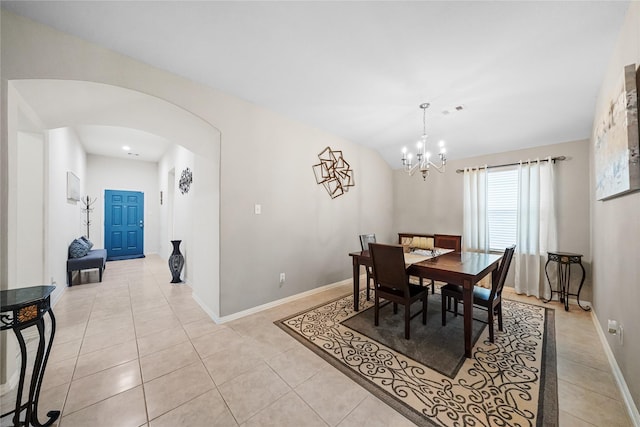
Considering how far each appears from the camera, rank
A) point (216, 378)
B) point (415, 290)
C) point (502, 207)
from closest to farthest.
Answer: point (216, 378) → point (415, 290) → point (502, 207)

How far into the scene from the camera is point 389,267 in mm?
2430

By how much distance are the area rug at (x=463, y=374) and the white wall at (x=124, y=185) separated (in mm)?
6475

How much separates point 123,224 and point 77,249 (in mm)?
2682

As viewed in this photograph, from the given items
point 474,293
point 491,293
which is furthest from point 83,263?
point 491,293

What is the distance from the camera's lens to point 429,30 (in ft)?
5.82

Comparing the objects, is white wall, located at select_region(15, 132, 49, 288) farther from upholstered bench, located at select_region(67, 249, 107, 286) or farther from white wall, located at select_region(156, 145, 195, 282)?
upholstered bench, located at select_region(67, 249, 107, 286)

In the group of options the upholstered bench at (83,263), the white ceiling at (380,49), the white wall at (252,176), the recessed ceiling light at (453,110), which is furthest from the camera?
the upholstered bench at (83,263)

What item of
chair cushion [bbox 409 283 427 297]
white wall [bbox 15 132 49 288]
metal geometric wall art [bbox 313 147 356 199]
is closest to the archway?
white wall [bbox 15 132 49 288]

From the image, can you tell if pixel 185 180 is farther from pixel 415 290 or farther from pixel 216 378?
pixel 415 290

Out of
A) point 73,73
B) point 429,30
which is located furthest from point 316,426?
point 73,73

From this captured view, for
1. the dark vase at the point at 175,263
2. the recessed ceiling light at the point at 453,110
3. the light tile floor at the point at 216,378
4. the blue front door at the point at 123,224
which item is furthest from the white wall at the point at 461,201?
the blue front door at the point at 123,224

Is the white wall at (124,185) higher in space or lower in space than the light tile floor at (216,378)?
higher

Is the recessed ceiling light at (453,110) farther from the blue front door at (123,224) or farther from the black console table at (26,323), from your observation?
the blue front door at (123,224)

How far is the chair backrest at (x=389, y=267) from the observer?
91.4 inches
